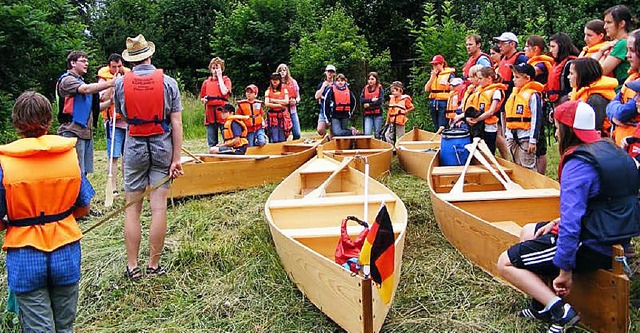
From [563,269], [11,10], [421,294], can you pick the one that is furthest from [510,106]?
[11,10]

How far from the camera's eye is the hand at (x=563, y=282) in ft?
9.11

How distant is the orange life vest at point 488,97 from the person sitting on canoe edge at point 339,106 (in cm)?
266

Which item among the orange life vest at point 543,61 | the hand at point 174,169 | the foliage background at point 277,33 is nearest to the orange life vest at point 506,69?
the orange life vest at point 543,61

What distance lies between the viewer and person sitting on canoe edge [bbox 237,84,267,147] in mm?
7652

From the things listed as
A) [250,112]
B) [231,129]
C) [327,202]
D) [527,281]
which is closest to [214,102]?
[250,112]

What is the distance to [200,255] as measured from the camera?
4.39 m

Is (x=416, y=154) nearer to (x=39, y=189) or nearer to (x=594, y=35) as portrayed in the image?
(x=594, y=35)

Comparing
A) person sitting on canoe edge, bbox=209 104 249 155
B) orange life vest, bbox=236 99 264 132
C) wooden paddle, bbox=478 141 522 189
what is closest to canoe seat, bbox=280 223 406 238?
wooden paddle, bbox=478 141 522 189

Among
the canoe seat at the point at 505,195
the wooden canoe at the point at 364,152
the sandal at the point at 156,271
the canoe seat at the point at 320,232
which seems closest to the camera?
the canoe seat at the point at 320,232

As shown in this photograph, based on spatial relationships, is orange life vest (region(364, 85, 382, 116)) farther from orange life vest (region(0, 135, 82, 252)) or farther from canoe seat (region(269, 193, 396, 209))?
orange life vest (region(0, 135, 82, 252))

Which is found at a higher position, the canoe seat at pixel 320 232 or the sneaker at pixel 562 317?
the canoe seat at pixel 320 232

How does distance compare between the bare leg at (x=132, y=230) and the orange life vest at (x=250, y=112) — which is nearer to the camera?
the bare leg at (x=132, y=230)

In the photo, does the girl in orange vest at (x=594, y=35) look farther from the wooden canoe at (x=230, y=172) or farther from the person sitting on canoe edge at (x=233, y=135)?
the person sitting on canoe edge at (x=233, y=135)

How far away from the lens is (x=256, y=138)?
26.0ft
